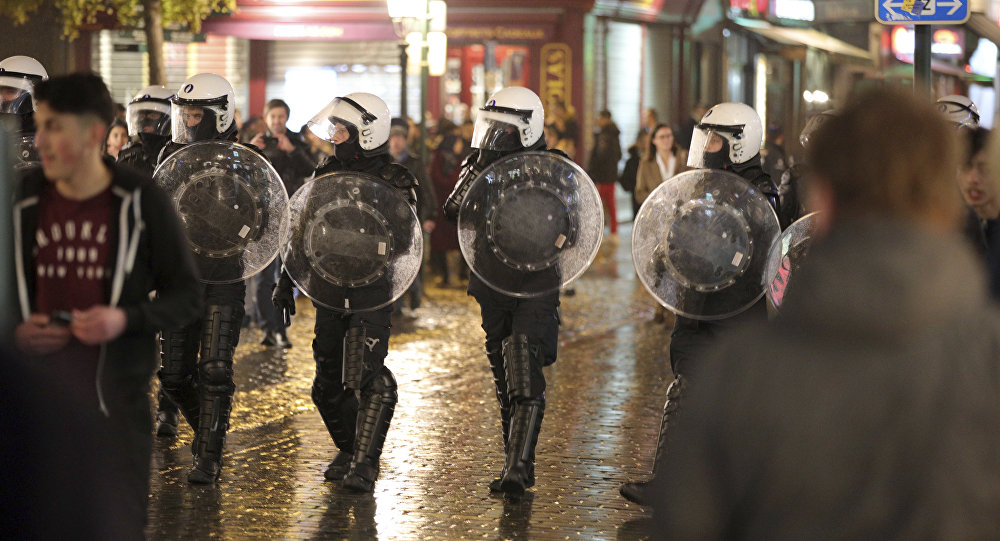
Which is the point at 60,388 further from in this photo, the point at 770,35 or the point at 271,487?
the point at 770,35

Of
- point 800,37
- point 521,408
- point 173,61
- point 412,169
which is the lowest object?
point 521,408

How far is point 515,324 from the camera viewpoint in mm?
6262

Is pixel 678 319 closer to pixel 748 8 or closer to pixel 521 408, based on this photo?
pixel 521 408

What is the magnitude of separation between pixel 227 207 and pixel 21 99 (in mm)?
Result: 2320

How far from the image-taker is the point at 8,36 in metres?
24.1

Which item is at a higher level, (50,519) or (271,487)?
(50,519)

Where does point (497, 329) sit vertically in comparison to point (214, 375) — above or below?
above

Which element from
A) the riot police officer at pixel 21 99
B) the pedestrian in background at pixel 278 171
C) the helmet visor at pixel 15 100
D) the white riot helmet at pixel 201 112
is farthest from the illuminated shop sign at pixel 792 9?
the white riot helmet at pixel 201 112

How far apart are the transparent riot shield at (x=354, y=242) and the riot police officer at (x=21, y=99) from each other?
225cm

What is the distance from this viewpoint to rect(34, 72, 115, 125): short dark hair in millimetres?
3562

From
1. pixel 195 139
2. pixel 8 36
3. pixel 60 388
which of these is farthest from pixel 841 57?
pixel 60 388

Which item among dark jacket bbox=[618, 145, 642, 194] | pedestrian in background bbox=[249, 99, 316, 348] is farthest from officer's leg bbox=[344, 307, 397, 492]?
dark jacket bbox=[618, 145, 642, 194]

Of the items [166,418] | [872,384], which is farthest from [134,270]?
[166,418]

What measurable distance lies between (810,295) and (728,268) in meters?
4.03
